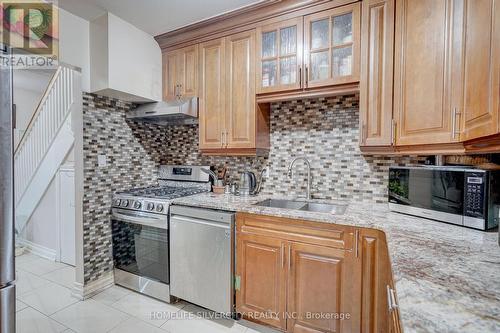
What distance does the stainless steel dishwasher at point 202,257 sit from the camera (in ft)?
5.87

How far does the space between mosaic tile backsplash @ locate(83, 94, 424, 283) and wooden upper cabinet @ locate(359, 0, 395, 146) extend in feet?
1.13

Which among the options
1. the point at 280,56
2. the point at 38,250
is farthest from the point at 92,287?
the point at 280,56

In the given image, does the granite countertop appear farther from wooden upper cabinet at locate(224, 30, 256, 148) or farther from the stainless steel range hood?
the stainless steel range hood

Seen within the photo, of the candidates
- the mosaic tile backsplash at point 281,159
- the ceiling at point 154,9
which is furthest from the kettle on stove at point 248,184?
the ceiling at point 154,9

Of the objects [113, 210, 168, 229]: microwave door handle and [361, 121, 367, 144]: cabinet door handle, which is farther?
[113, 210, 168, 229]: microwave door handle

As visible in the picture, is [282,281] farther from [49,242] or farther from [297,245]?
[49,242]

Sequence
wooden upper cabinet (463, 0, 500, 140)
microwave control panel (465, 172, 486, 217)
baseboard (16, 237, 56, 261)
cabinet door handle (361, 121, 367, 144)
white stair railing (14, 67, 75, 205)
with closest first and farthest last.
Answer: wooden upper cabinet (463, 0, 500, 140) < microwave control panel (465, 172, 486, 217) < cabinet door handle (361, 121, 367, 144) < white stair railing (14, 67, 75, 205) < baseboard (16, 237, 56, 261)

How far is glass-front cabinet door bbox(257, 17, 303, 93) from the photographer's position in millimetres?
1881

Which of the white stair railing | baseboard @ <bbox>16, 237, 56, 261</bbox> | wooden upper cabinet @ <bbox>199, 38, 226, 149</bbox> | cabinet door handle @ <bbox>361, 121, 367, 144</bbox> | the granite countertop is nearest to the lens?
the granite countertop

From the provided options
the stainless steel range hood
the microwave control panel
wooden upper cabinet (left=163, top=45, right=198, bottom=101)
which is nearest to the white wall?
the stainless steel range hood

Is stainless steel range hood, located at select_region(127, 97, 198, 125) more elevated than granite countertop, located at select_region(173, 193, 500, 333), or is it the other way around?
stainless steel range hood, located at select_region(127, 97, 198, 125)

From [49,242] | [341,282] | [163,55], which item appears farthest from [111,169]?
[341,282]

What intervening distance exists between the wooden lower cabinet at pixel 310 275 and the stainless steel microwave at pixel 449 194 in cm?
40

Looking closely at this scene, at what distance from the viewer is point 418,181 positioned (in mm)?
1513
